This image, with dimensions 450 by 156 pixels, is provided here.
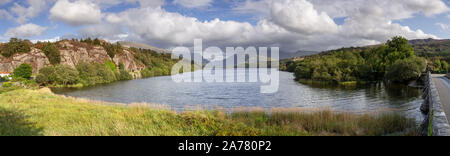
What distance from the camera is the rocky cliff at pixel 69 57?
82.9 m

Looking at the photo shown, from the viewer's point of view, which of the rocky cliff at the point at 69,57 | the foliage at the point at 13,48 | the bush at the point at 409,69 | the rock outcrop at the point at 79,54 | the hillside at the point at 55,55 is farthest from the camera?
the rock outcrop at the point at 79,54

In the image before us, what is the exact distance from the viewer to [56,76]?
62188mm

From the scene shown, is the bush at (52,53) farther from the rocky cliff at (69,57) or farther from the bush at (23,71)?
the bush at (23,71)

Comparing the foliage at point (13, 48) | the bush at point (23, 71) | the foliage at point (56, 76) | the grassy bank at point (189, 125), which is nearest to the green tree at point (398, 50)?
the grassy bank at point (189, 125)

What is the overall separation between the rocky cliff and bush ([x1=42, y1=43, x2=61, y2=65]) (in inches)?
64.4

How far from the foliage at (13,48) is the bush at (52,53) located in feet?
17.3

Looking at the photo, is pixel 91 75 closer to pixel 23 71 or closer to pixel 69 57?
pixel 23 71

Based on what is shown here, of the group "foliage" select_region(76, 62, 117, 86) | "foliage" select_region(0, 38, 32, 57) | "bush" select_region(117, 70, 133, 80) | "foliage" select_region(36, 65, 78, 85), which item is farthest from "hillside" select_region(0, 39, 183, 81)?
"foliage" select_region(36, 65, 78, 85)

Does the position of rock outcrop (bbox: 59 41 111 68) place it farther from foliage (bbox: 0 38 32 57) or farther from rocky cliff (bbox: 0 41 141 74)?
foliage (bbox: 0 38 32 57)
